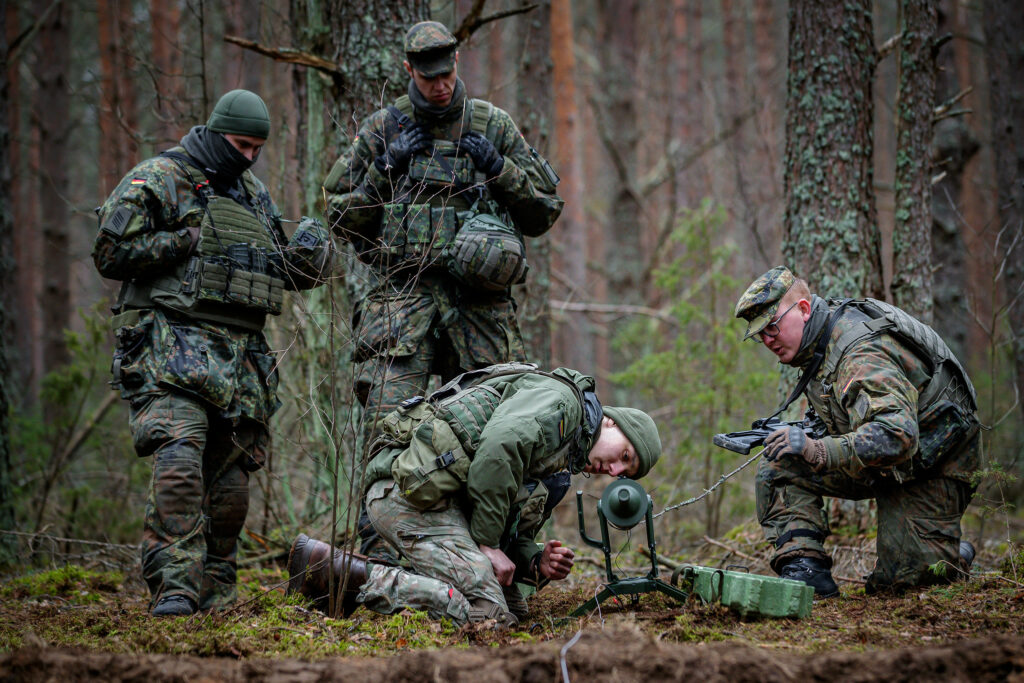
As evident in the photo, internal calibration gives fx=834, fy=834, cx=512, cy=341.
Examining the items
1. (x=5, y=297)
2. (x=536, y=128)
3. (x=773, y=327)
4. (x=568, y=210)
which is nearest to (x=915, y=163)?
(x=773, y=327)

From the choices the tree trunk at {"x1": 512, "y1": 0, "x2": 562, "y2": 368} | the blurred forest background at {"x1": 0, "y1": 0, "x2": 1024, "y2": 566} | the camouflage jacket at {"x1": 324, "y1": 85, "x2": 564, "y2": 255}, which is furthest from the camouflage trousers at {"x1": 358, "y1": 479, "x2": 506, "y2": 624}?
the tree trunk at {"x1": 512, "y1": 0, "x2": 562, "y2": 368}

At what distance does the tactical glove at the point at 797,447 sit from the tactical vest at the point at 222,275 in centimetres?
275

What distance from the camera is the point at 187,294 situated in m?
4.38

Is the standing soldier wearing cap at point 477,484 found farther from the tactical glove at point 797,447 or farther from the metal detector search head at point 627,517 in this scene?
the tactical glove at point 797,447

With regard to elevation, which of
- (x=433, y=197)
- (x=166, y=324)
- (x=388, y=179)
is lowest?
(x=166, y=324)

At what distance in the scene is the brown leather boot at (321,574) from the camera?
4.01 metres

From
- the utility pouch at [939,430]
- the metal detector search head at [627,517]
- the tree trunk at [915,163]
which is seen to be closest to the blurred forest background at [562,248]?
the tree trunk at [915,163]

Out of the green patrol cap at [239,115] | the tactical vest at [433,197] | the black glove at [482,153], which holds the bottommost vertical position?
the tactical vest at [433,197]

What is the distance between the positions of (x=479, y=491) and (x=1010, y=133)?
6.49 meters

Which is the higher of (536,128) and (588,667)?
(536,128)

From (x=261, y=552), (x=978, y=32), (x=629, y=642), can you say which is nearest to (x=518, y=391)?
(x=629, y=642)

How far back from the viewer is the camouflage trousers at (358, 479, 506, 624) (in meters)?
3.72

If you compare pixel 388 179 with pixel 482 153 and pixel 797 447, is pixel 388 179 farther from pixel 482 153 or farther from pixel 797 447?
pixel 797 447

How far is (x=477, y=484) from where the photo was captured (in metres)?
3.64
